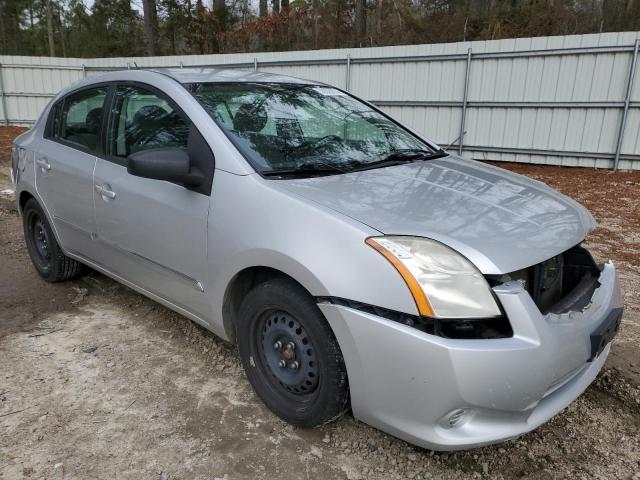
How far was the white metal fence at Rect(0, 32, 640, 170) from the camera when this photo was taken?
30.4 ft

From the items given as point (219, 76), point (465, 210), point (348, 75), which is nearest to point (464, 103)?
point (348, 75)

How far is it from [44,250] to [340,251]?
3.23 meters

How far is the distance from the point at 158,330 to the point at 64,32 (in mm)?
32152

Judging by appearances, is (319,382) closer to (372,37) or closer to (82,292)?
(82,292)

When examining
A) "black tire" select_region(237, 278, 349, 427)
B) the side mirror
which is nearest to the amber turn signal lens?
"black tire" select_region(237, 278, 349, 427)

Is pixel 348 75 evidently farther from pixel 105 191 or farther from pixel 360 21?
pixel 105 191

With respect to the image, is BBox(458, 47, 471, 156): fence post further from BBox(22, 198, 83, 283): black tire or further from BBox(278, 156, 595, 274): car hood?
BBox(22, 198, 83, 283): black tire

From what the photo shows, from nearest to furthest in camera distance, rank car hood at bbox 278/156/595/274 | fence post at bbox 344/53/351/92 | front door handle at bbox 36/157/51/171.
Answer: car hood at bbox 278/156/595/274 < front door handle at bbox 36/157/51/171 < fence post at bbox 344/53/351/92

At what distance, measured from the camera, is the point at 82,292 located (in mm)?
3967

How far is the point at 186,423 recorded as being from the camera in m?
2.43

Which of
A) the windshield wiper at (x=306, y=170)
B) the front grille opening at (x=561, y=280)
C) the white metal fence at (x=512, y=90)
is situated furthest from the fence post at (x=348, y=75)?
the front grille opening at (x=561, y=280)

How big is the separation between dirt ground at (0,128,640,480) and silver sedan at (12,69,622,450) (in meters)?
0.22

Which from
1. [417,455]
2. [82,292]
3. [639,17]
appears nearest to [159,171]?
[417,455]

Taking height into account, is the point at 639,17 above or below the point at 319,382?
above
